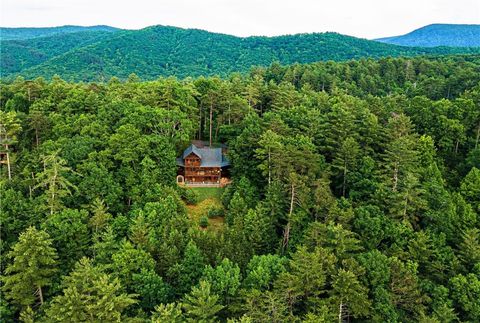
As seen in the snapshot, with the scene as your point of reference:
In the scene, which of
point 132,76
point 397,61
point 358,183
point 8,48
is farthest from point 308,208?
point 8,48

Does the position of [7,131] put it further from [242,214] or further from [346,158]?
[346,158]

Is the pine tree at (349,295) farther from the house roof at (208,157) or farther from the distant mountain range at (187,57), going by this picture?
the distant mountain range at (187,57)

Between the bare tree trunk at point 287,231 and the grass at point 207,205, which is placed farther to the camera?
the grass at point 207,205

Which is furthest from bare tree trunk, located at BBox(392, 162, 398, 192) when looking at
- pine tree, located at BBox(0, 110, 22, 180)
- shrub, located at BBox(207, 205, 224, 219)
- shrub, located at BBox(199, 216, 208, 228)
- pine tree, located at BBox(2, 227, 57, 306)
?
pine tree, located at BBox(0, 110, 22, 180)

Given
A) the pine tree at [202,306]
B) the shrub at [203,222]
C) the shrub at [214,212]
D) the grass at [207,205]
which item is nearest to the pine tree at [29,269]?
the pine tree at [202,306]

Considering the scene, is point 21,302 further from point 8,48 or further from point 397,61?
point 8,48

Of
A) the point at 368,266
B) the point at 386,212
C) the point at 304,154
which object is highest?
the point at 304,154
